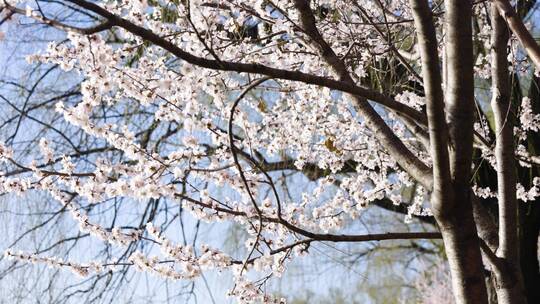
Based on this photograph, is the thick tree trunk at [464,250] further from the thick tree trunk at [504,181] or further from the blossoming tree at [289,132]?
the thick tree trunk at [504,181]

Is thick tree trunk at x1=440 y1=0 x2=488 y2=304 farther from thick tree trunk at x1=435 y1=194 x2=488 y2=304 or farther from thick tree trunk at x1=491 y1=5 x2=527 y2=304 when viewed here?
thick tree trunk at x1=491 y1=5 x2=527 y2=304

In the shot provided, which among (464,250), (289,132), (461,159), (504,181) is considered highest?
(289,132)

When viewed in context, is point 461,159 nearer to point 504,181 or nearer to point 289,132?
point 504,181

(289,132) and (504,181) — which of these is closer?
(504,181)

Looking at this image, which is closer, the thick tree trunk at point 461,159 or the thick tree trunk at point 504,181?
the thick tree trunk at point 461,159

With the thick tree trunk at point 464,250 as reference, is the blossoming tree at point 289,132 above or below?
above

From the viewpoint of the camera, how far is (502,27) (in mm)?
2275

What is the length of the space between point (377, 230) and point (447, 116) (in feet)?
14.0

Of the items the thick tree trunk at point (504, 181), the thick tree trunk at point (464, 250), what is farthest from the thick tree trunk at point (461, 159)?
the thick tree trunk at point (504, 181)

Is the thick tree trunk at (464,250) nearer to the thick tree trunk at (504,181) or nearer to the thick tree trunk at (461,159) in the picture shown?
the thick tree trunk at (461,159)

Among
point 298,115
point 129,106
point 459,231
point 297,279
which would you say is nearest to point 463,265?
point 459,231

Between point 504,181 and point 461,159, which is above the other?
point 504,181

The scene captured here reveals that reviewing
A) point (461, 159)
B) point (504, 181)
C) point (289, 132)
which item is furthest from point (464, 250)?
point (289, 132)

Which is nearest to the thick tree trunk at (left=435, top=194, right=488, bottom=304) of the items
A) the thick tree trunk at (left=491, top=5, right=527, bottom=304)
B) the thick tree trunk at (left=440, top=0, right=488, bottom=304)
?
the thick tree trunk at (left=440, top=0, right=488, bottom=304)
